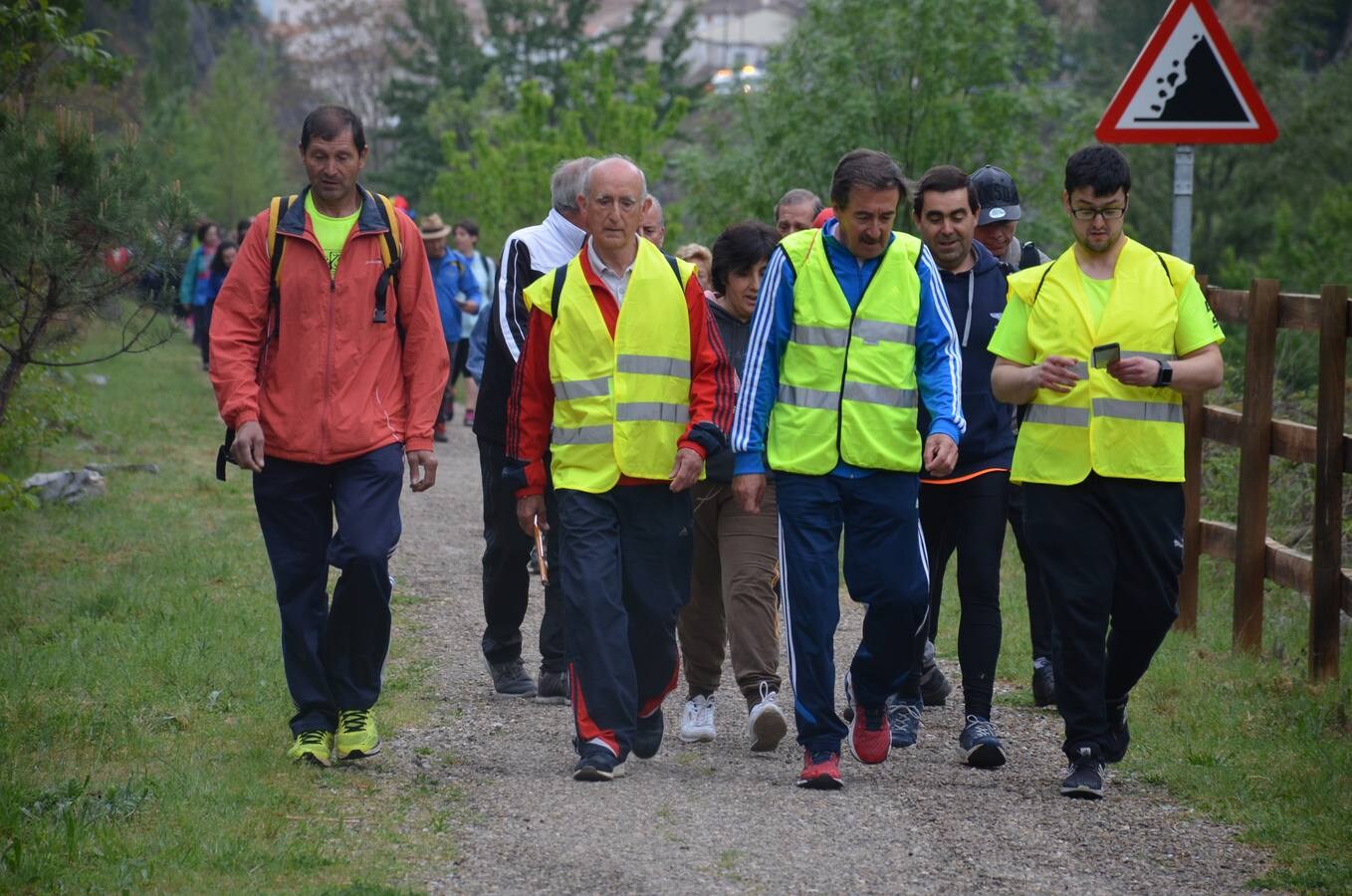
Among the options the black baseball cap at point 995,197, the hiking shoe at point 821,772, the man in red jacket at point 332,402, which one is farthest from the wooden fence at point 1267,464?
the man in red jacket at point 332,402

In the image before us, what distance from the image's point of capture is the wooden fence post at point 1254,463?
858 cm

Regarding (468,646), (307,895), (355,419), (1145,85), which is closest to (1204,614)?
(1145,85)

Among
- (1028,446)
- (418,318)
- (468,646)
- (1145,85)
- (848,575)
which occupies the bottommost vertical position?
(468,646)

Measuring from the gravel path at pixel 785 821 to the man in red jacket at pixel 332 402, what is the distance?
1.48 feet

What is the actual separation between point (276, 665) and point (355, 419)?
2154mm

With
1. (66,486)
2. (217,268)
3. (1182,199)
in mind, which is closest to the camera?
(1182,199)

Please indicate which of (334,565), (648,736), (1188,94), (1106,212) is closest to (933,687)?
(648,736)

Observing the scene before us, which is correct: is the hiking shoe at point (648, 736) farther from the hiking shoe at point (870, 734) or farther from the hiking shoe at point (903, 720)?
the hiking shoe at point (903, 720)

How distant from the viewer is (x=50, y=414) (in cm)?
1311

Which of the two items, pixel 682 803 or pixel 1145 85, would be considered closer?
pixel 682 803

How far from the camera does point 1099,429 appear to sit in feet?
20.1

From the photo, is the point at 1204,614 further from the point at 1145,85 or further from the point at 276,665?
the point at 276,665

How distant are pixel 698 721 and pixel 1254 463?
10.5 feet

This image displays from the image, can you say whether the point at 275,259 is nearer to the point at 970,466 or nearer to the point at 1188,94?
the point at 970,466
